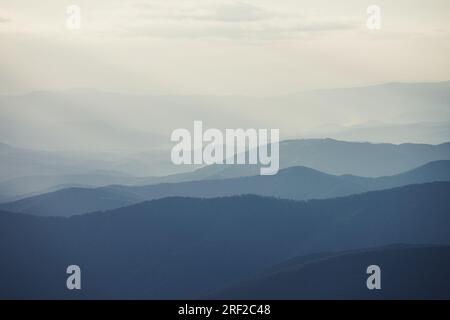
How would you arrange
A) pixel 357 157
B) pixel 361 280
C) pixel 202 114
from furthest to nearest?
pixel 357 157 < pixel 202 114 < pixel 361 280

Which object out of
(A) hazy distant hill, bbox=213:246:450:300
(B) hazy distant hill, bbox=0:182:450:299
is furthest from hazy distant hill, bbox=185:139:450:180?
(A) hazy distant hill, bbox=213:246:450:300

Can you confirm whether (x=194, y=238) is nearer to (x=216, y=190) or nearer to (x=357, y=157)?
(x=216, y=190)

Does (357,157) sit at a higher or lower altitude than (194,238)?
higher

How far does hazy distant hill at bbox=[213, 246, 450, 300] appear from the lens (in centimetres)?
692

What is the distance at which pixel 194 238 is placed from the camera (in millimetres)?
7203

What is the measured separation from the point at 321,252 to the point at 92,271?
5.57 feet

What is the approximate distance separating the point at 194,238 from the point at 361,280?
4.17 feet

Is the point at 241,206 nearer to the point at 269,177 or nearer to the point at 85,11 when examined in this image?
the point at 269,177

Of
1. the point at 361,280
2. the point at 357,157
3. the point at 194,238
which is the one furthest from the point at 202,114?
the point at 361,280

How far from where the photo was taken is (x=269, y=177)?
716 centimetres

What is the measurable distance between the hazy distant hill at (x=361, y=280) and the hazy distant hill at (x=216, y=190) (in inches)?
20.9

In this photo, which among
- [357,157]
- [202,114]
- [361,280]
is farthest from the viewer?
[357,157]

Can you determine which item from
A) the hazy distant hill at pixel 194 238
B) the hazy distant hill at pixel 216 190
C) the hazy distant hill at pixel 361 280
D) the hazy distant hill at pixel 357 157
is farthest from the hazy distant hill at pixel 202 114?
the hazy distant hill at pixel 361 280
